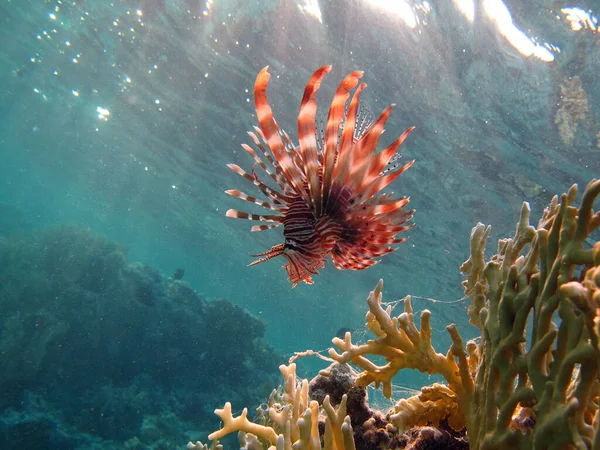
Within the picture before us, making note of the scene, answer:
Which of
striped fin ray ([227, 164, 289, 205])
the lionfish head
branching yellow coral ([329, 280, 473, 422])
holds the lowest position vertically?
branching yellow coral ([329, 280, 473, 422])

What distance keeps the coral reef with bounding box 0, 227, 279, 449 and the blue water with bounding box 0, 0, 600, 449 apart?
0.05m

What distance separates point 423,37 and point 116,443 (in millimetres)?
13358

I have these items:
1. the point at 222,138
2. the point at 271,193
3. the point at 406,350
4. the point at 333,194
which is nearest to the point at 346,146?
the point at 333,194

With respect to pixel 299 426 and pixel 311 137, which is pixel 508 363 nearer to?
pixel 299 426

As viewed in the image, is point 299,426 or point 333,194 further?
point 333,194

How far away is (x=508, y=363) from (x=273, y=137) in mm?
1646

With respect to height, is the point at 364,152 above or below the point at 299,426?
above

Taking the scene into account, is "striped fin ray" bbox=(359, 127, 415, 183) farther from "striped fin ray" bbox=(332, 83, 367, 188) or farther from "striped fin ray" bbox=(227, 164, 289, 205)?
"striped fin ray" bbox=(227, 164, 289, 205)

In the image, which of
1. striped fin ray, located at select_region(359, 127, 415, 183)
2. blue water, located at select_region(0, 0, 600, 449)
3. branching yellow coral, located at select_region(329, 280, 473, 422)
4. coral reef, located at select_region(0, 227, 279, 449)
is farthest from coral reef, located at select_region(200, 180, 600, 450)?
coral reef, located at select_region(0, 227, 279, 449)

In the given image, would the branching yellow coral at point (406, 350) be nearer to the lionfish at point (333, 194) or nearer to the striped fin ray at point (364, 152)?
the lionfish at point (333, 194)

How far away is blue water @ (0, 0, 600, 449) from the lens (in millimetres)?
8945

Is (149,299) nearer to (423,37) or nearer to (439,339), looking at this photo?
(423,37)

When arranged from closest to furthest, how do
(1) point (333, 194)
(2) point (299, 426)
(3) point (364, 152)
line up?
(2) point (299, 426)
(3) point (364, 152)
(1) point (333, 194)

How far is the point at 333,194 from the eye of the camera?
2371 mm
